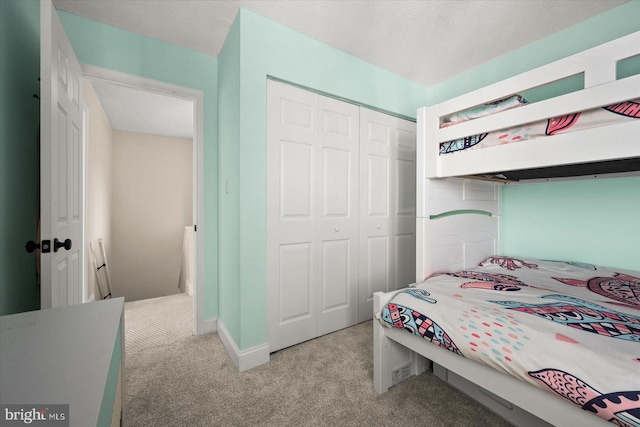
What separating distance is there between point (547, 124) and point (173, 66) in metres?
2.63

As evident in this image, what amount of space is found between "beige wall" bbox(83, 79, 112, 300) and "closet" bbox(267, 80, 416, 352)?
210 centimetres

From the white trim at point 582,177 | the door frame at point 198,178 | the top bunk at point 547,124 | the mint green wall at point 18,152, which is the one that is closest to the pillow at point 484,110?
the top bunk at point 547,124

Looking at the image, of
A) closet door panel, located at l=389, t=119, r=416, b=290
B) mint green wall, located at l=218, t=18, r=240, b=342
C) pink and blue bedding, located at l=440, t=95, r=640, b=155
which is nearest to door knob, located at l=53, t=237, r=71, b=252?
mint green wall, located at l=218, t=18, r=240, b=342

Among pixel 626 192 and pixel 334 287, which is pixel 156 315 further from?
pixel 626 192

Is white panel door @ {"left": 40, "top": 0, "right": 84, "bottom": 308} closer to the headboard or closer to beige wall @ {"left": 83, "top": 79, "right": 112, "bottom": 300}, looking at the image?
beige wall @ {"left": 83, "top": 79, "right": 112, "bottom": 300}

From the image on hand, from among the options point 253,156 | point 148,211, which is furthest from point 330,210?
point 148,211

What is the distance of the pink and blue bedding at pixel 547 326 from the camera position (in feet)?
2.41

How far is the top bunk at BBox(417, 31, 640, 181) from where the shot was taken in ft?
3.37

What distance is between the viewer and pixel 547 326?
949 mm

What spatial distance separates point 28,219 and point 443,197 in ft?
8.25

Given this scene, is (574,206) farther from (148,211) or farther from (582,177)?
(148,211)

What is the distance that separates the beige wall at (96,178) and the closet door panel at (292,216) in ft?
6.75

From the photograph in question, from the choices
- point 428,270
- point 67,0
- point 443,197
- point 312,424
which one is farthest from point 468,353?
point 67,0

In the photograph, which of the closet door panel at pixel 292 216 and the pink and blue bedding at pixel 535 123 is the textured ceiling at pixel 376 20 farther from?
the pink and blue bedding at pixel 535 123
